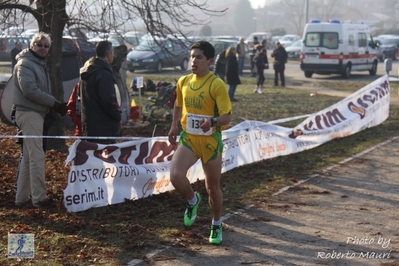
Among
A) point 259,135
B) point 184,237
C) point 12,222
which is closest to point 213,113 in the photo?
→ point 184,237

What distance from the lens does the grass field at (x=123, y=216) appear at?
6.10 meters

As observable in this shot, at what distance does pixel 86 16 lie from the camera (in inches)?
428

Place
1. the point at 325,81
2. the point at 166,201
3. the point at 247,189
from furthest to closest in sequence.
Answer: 1. the point at 325,81
2. the point at 247,189
3. the point at 166,201

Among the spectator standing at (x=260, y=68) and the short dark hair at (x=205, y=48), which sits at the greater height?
the short dark hair at (x=205, y=48)

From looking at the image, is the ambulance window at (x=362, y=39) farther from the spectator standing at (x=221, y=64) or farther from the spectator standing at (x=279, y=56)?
the spectator standing at (x=221, y=64)

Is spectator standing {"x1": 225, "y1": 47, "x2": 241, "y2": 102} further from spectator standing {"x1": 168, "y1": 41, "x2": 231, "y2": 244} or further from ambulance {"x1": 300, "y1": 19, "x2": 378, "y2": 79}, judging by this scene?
spectator standing {"x1": 168, "y1": 41, "x2": 231, "y2": 244}

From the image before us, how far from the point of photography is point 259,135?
10.7m

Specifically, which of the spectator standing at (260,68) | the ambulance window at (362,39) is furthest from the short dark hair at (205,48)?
the ambulance window at (362,39)

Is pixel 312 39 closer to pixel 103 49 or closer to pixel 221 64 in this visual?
pixel 221 64

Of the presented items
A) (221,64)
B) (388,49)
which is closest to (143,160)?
(221,64)

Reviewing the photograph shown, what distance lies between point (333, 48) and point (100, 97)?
22465 mm

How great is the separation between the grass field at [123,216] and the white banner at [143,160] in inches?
5.4

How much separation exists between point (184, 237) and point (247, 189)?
2402mm

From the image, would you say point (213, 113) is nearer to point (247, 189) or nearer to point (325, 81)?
point (247, 189)
